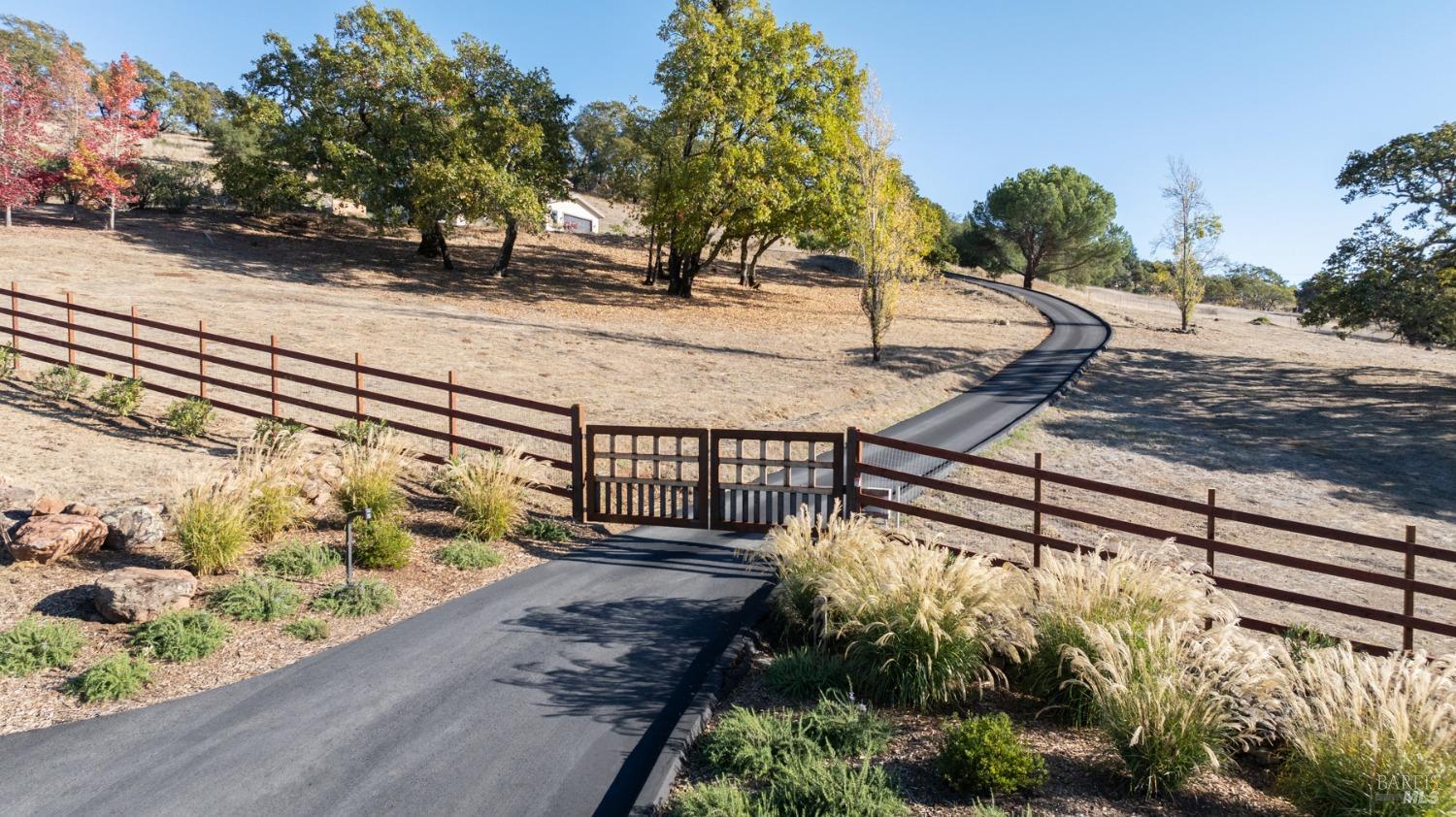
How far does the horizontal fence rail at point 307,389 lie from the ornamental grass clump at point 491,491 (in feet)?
1.28

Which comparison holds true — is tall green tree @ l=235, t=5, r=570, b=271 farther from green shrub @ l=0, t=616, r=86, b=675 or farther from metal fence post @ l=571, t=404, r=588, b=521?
green shrub @ l=0, t=616, r=86, b=675

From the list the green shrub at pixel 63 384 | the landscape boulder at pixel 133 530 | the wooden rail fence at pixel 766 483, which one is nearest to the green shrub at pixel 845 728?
the wooden rail fence at pixel 766 483

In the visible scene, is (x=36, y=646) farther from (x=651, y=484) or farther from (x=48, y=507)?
(x=651, y=484)

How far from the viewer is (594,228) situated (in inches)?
3066

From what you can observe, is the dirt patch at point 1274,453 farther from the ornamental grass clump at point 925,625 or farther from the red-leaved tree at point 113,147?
the red-leaved tree at point 113,147

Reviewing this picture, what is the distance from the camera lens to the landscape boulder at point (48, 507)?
31.3 feet

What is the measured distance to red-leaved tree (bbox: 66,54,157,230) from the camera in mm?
38219

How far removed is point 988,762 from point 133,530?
9.41m

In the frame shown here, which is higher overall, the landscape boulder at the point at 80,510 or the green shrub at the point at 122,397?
the green shrub at the point at 122,397

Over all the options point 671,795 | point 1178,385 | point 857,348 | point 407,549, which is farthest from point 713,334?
point 671,795

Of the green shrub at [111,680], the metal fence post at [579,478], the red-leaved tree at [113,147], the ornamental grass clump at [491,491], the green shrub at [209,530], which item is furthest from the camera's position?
the red-leaved tree at [113,147]

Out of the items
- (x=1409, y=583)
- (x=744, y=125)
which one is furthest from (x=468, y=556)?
(x=744, y=125)

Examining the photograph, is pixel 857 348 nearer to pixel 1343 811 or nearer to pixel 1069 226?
pixel 1343 811

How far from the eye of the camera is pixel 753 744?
19.3 ft
